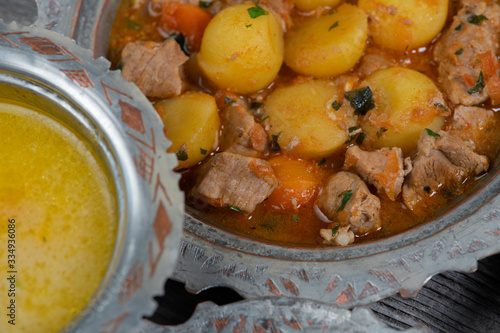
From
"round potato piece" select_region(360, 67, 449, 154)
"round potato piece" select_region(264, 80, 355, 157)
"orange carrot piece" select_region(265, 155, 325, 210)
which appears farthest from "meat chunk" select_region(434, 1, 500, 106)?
"orange carrot piece" select_region(265, 155, 325, 210)

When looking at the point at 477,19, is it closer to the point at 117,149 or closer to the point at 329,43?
the point at 329,43

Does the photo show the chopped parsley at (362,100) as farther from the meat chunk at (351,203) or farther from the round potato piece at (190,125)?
the round potato piece at (190,125)

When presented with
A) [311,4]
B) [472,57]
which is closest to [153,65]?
[311,4]

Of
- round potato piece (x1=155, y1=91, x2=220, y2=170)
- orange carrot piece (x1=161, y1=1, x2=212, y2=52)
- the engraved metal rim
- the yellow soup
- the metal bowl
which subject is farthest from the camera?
orange carrot piece (x1=161, y1=1, x2=212, y2=52)

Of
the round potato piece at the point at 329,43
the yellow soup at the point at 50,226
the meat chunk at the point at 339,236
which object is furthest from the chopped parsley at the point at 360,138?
the yellow soup at the point at 50,226

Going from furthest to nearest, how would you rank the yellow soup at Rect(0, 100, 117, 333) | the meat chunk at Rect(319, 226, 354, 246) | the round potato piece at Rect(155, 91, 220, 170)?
the round potato piece at Rect(155, 91, 220, 170), the meat chunk at Rect(319, 226, 354, 246), the yellow soup at Rect(0, 100, 117, 333)

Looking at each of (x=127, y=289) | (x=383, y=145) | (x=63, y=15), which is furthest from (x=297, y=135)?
(x=63, y=15)

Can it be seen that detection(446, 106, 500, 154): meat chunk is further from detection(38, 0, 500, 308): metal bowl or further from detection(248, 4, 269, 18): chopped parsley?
detection(248, 4, 269, 18): chopped parsley
